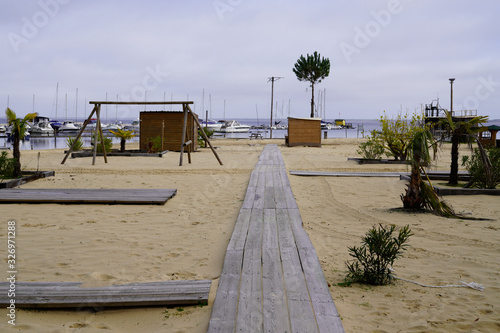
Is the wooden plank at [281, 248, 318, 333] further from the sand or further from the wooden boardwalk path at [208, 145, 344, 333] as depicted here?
the sand

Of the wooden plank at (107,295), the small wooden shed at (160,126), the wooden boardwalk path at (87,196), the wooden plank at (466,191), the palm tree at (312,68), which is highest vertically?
the palm tree at (312,68)

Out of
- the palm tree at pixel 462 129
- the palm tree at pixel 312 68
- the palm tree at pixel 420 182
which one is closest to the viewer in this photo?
the palm tree at pixel 420 182

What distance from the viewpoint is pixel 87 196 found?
332 inches

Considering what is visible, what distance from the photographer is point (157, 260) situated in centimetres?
484

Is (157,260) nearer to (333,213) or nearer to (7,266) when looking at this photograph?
(7,266)

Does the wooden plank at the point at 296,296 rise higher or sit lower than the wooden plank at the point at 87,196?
lower

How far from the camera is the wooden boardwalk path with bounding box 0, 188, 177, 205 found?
809 cm

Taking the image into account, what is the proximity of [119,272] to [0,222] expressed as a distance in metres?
3.24

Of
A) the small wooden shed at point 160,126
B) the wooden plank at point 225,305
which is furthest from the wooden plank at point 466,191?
the small wooden shed at point 160,126

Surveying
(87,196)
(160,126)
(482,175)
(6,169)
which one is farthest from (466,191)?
(160,126)

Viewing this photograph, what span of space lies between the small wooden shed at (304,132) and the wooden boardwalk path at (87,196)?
20.4 m

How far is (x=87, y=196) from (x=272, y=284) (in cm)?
570

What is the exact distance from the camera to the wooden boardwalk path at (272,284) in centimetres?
307

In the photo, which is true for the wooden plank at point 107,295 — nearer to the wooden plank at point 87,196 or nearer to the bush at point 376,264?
the bush at point 376,264
